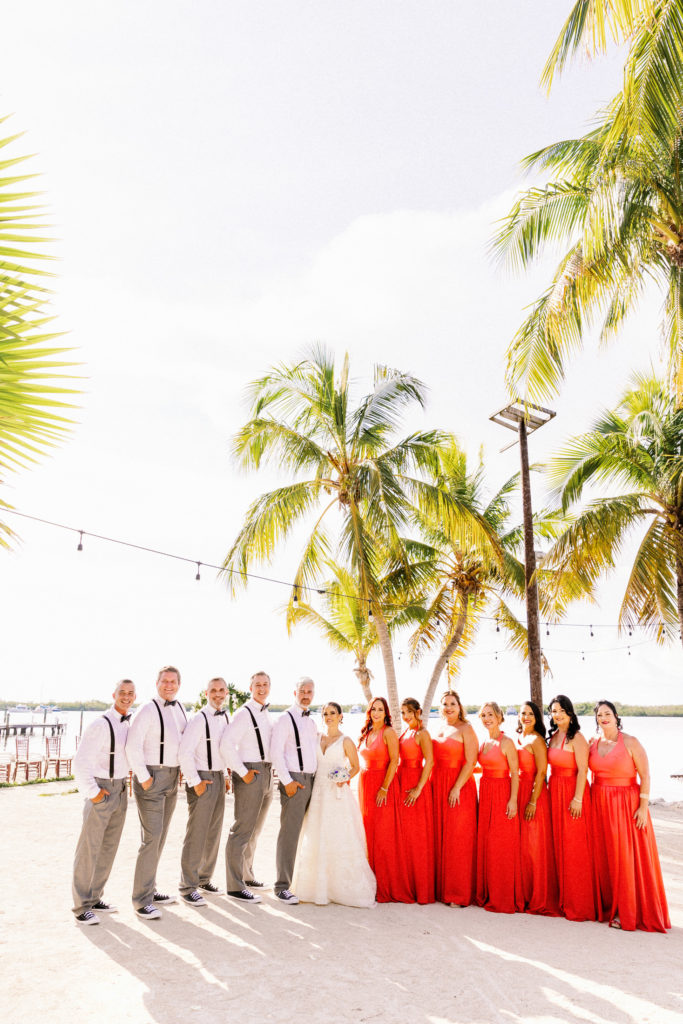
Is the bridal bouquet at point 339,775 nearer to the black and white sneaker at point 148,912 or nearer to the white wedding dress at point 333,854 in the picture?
the white wedding dress at point 333,854

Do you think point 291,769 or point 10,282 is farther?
point 291,769

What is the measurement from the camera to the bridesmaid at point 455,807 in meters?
6.62

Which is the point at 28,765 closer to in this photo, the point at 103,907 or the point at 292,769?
the point at 103,907

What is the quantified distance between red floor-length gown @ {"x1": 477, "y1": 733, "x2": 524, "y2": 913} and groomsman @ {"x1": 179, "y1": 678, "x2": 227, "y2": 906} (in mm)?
2374

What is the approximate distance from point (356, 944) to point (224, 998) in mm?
1376

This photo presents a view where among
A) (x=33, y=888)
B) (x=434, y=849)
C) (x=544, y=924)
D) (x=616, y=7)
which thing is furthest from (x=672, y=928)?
(x=616, y=7)

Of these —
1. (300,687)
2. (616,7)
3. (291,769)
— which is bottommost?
(291,769)

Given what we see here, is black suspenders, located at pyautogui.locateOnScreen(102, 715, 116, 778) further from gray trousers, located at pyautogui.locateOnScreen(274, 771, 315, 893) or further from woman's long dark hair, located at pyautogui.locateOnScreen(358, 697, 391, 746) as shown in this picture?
woman's long dark hair, located at pyautogui.locateOnScreen(358, 697, 391, 746)

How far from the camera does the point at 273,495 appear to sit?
14008 mm

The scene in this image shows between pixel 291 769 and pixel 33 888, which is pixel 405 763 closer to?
pixel 291 769

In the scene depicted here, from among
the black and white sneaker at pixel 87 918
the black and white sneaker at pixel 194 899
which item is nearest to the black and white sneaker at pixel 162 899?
the black and white sneaker at pixel 194 899

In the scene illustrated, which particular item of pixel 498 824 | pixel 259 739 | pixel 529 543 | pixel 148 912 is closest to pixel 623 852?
pixel 498 824

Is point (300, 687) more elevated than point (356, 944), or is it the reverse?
point (300, 687)

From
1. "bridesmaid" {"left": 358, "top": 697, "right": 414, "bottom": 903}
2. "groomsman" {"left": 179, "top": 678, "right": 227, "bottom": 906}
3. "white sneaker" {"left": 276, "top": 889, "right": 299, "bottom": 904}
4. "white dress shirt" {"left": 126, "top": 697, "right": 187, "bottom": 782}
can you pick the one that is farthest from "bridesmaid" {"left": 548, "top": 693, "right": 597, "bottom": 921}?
"white dress shirt" {"left": 126, "top": 697, "right": 187, "bottom": 782}
